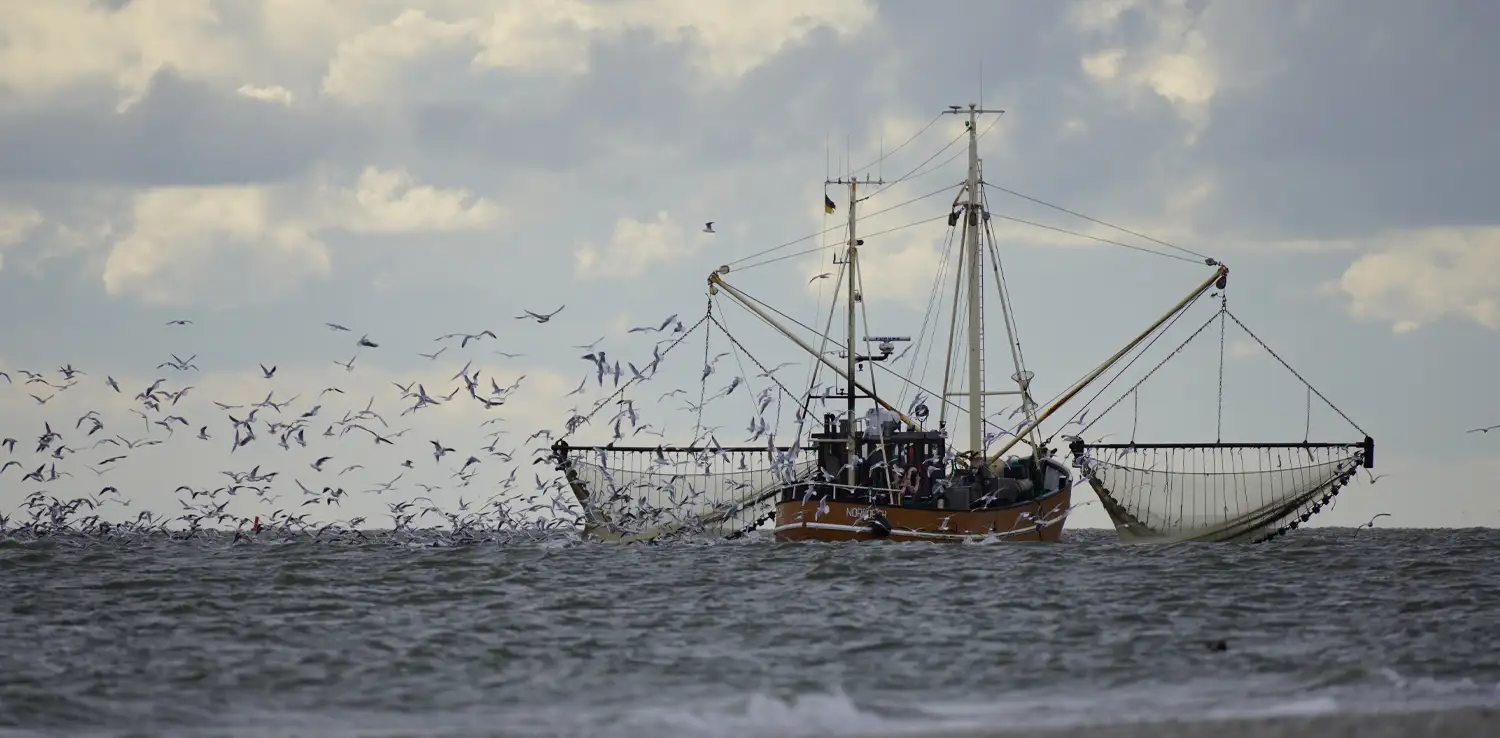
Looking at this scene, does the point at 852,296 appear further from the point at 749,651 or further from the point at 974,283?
the point at 749,651

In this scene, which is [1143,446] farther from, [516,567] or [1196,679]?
[1196,679]

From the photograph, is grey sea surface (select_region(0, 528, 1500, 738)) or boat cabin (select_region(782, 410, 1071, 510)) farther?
boat cabin (select_region(782, 410, 1071, 510))

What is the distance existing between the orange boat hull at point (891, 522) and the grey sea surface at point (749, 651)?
18.8 meters

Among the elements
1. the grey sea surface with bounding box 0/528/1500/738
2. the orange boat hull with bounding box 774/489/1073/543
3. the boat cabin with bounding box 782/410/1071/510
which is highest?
the boat cabin with bounding box 782/410/1071/510

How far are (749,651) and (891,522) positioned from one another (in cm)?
4187

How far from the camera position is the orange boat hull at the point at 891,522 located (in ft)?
231

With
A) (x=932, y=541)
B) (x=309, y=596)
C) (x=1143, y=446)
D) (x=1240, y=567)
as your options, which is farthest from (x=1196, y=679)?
(x=1143, y=446)

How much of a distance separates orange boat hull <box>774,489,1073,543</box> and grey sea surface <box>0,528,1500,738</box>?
18802mm

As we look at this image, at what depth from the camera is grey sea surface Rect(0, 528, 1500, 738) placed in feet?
70.6

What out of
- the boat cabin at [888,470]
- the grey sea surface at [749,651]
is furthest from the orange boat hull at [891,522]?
the grey sea surface at [749,651]

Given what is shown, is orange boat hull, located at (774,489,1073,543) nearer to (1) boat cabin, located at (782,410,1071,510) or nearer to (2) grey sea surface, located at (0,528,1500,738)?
(1) boat cabin, located at (782,410,1071,510)

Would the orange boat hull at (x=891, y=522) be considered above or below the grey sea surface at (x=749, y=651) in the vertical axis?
above

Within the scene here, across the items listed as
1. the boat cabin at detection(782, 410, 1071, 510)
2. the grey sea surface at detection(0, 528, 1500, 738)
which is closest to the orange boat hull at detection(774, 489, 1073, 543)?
the boat cabin at detection(782, 410, 1071, 510)

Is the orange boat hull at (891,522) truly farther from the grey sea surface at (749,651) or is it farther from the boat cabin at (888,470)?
the grey sea surface at (749,651)
